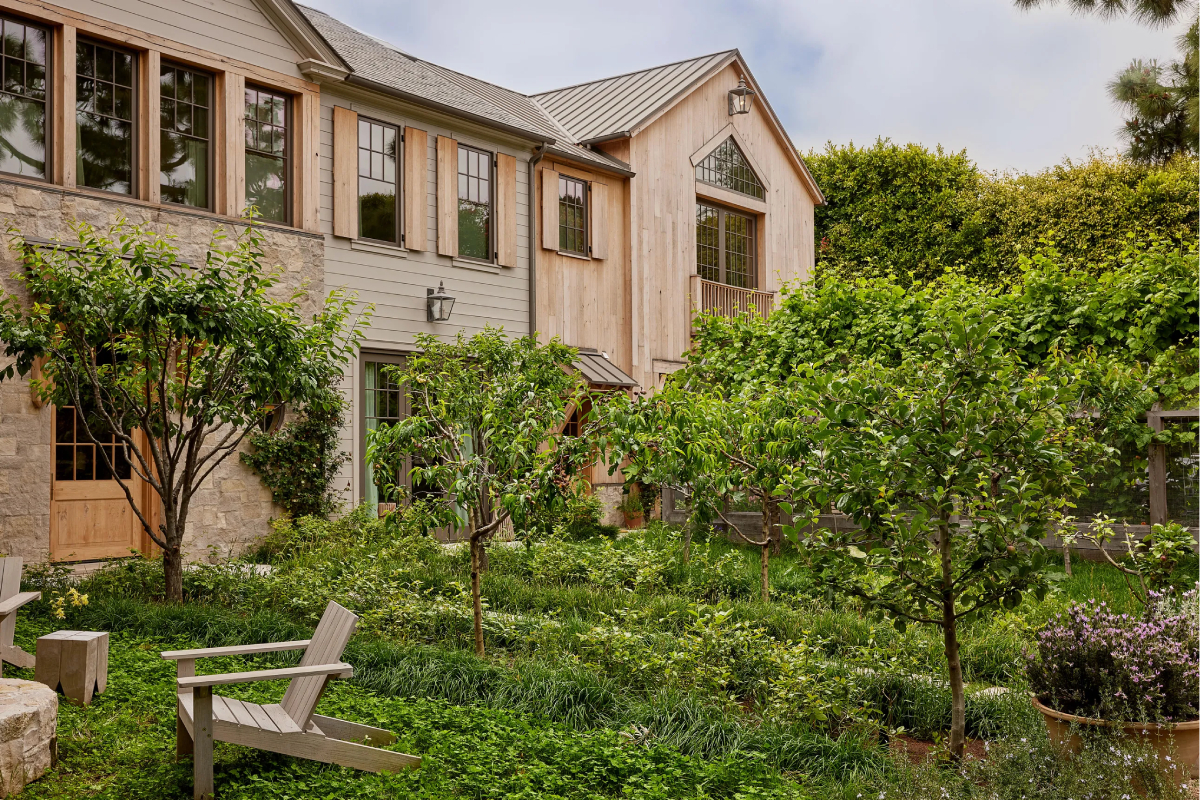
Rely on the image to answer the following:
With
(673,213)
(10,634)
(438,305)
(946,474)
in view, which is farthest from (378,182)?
(946,474)

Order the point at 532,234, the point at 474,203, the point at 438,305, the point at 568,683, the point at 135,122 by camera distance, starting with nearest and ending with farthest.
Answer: the point at 568,683, the point at 135,122, the point at 438,305, the point at 474,203, the point at 532,234

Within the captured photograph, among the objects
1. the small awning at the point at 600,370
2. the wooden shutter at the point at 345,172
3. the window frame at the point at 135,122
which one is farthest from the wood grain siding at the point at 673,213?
the window frame at the point at 135,122

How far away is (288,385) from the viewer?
27.5 feet

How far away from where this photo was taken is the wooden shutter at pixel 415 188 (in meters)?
13.1

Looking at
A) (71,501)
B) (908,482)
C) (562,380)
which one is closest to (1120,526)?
(562,380)

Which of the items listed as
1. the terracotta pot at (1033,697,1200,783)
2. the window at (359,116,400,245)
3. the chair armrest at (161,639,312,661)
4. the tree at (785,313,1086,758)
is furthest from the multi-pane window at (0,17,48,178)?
the terracotta pot at (1033,697,1200,783)

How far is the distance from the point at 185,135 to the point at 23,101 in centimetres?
168

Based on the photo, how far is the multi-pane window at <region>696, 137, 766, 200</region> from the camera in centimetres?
1778

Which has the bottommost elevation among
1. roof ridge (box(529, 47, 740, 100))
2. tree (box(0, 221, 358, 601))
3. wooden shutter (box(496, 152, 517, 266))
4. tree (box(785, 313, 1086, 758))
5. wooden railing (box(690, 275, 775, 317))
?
tree (box(785, 313, 1086, 758))

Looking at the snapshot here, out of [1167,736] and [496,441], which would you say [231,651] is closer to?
[496,441]

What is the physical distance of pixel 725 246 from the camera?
18.3 metres

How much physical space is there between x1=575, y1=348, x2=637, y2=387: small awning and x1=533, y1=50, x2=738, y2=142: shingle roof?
3.57 metres

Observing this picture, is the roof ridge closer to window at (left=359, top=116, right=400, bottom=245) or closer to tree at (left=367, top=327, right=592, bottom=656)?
window at (left=359, top=116, right=400, bottom=245)

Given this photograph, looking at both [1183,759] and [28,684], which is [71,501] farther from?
A: [1183,759]
